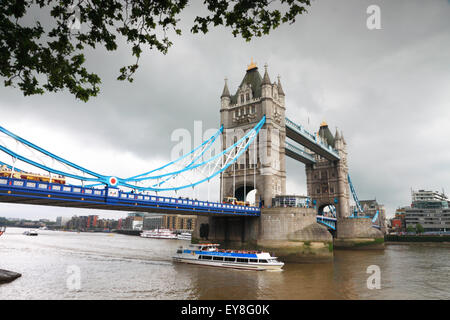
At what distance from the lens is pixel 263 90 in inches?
1843

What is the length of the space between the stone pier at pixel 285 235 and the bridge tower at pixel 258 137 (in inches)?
219

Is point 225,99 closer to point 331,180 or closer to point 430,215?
point 331,180

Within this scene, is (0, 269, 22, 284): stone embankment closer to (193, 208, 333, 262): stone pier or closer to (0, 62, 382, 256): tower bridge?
(0, 62, 382, 256): tower bridge

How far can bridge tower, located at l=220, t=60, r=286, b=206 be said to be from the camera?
44438 mm

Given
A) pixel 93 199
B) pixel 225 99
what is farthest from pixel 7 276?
pixel 225 99

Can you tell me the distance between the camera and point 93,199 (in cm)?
2481

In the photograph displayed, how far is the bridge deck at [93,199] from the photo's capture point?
826 inches

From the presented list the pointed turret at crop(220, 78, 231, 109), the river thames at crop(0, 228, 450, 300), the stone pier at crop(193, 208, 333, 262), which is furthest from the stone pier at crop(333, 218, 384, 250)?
the pointed turret at crop(220, 78, 231, 109)

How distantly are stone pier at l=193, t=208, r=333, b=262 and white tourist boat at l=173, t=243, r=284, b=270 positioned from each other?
6274 millimetres

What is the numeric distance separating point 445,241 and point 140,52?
296 feet

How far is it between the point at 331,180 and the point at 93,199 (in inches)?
2422

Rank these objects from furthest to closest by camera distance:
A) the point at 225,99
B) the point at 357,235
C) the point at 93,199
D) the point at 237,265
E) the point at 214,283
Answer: the point at 357,235, the point at 225,99, the point at 237,265, the point at 93,199, the point at 214,283
